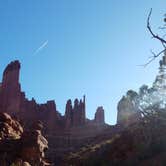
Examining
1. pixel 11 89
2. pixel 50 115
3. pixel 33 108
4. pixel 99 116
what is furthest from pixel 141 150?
pixel 11 89

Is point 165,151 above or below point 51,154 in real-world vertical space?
below

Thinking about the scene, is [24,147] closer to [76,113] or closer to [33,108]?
[33,108]

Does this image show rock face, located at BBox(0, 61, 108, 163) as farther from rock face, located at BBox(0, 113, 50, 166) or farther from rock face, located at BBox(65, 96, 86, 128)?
rock face, located at BBox(0, 113, 50, 166)

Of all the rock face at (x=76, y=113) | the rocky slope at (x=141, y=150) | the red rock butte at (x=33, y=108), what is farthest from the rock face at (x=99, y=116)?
the rocky slope at (x=141, y=150)

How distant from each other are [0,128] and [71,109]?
63.7 m

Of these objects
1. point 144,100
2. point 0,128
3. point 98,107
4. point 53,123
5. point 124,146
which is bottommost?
point 124,146

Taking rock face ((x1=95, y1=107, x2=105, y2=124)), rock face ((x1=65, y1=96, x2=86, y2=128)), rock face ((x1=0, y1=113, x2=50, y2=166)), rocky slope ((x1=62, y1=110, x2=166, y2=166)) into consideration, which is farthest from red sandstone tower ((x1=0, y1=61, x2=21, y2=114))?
rocky slope ((x1=62, y1=110, x2=166, y2=166))

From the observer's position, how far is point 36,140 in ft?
143

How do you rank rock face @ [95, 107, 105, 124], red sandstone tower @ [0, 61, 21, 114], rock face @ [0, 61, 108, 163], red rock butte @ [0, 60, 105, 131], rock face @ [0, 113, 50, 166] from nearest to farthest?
rock face @ [0, 113, 50, 166] < rock face @ [0, 61, 108, 163] < red rock butte @ [0, 60, 105, 131] < red sandstone tower @ [0, 61, 21, 114] < rock face @ [95, 107, 105, 124]

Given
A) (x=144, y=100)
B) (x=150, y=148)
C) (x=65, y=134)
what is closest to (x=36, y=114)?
(x=65, y=134)

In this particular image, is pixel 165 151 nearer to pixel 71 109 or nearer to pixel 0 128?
pixel 0 128

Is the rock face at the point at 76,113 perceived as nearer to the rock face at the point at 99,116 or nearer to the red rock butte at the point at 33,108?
the red rock butte at the point at 33,108

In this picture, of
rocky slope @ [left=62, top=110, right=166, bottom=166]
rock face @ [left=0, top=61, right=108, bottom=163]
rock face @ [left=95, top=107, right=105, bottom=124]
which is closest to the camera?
rocky slope @ [left=62, top=110, right=166, bottom=166]

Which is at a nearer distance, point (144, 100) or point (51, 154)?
point (144, 100)
